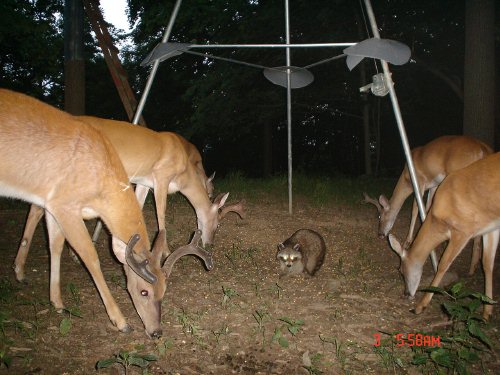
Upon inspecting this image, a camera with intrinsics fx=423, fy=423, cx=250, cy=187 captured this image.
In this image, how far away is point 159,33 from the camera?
671 inches

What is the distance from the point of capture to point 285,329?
12.8 ft

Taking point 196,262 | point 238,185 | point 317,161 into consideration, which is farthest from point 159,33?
point 196,262

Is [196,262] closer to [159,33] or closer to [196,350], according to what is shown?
[196,350]

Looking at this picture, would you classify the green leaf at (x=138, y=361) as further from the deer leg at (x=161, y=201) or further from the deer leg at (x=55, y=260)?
the deer leg at (x=161, y=201)

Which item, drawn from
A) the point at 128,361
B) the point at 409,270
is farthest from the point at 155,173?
the point at 409,270

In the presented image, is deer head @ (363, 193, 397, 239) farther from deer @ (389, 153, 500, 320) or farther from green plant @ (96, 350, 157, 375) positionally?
green plant @ (96, 350, 157, 375)

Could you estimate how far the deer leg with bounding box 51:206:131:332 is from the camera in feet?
12.2

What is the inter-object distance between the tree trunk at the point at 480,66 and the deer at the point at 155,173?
17.4ft

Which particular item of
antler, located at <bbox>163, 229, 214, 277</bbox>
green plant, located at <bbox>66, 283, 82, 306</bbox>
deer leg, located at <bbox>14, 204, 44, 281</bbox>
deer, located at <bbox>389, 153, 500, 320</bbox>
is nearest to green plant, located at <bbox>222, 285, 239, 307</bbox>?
antler, located at <bbox>163, 229, 214, 277</bbox>

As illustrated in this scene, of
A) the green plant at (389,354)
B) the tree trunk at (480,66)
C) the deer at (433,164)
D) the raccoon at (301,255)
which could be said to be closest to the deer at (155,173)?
the raccoon at (301,255)

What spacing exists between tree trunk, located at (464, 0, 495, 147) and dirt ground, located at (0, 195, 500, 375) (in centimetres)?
325

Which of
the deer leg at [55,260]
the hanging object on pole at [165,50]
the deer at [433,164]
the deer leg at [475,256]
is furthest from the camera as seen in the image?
the deer at [433,164]

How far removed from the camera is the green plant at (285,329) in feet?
11.9

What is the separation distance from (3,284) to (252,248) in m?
3.15
